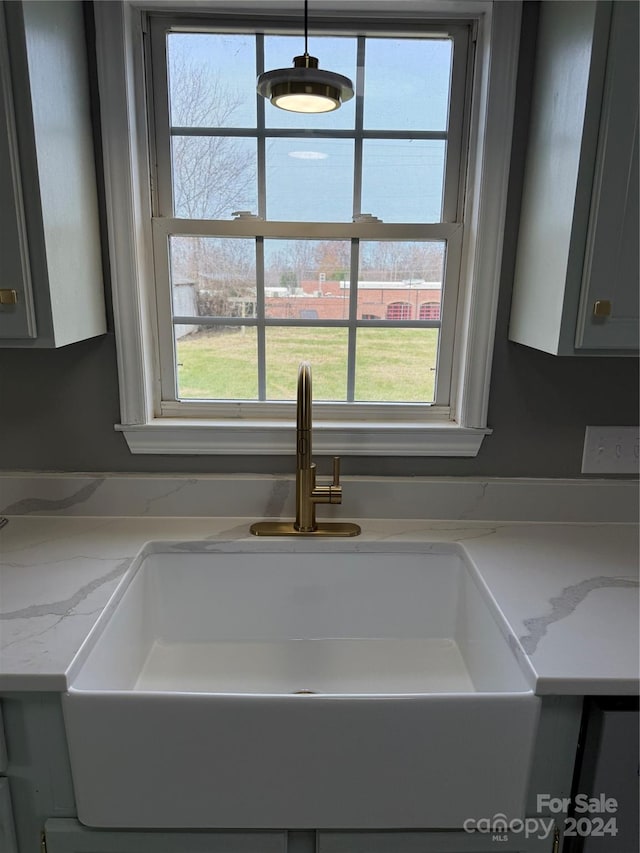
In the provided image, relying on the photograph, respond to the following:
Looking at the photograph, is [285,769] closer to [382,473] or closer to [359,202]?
[382,473]

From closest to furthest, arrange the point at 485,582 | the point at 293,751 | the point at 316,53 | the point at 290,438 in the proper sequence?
the point at 293,751 → the point at 485,582 → the point at 316,53 → the point at 290,438

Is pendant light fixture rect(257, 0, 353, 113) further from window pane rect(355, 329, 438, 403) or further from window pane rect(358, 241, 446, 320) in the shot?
window pane rect(355, 329, 438, 403)

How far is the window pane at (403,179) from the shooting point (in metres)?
1.31

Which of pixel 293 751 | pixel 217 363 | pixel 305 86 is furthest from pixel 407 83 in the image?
pixel 293 751

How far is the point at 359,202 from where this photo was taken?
1329 mm

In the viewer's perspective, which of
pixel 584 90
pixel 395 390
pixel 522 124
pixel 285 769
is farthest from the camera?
pixel 395 390

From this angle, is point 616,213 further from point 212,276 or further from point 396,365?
point 212,276

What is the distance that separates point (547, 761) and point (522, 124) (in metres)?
1.22

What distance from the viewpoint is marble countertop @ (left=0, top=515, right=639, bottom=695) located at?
2.85ft

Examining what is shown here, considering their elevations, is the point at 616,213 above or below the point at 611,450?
above

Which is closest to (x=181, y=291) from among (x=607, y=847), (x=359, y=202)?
(x=359, y=202)

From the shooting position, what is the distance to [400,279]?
138 cm

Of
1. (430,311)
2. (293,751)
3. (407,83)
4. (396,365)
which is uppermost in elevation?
(407,83)

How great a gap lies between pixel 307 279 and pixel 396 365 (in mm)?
308
